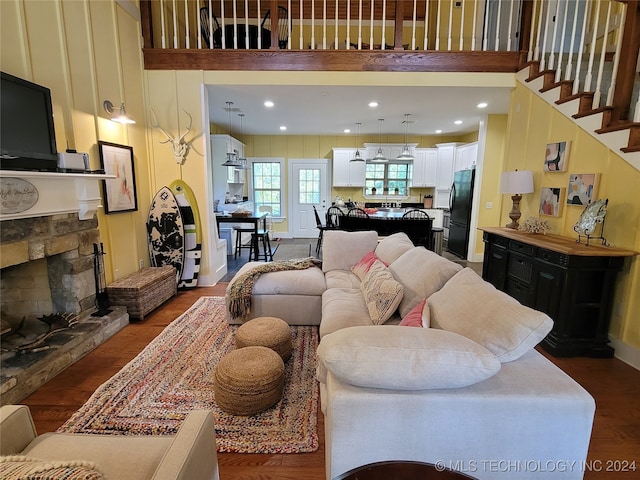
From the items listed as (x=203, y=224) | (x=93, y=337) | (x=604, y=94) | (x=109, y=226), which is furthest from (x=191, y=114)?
(x=604, y=94)

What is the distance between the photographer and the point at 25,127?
7.36 ft

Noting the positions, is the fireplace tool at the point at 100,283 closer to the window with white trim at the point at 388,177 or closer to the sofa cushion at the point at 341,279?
the sofa cushion at the point at 341,279

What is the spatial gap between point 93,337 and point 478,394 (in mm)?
2916

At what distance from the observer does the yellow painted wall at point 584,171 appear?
2498 millimetres

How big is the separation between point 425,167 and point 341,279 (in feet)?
17.7

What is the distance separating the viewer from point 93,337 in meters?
2.67

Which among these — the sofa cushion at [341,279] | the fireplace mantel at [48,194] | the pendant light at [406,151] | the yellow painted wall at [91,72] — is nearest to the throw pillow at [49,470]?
the fireplace mantel at [48,194]

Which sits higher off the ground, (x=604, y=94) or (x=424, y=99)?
(x=424, y=99)

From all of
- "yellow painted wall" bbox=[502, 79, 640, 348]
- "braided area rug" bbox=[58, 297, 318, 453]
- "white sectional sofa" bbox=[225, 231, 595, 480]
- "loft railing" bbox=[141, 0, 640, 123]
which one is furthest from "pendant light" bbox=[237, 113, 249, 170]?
"white sectional sofa" bbox=[225, 231, 595, 480]

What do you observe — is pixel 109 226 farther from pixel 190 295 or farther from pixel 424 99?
pixel 424 99

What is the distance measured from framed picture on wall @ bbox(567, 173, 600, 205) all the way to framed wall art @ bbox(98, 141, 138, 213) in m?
4.58

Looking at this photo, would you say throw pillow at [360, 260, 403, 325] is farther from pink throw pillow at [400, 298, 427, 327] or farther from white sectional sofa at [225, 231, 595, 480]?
white sectional sofa at [225, 231, 595, 480]

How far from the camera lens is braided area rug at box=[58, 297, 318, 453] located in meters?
1.75

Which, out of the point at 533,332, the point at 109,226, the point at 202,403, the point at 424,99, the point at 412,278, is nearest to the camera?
the point at 533,332
